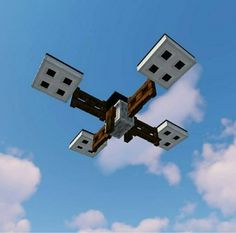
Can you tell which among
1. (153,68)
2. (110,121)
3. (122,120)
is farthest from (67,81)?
(153,68)

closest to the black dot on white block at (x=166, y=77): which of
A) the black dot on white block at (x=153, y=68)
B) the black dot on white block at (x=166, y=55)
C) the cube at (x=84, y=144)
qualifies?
the black dot on white block at (x=153, y=68)

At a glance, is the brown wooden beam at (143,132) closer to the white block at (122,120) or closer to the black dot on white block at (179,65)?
the white block at (122,120)

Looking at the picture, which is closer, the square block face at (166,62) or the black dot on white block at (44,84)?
the square block face at (166,62)

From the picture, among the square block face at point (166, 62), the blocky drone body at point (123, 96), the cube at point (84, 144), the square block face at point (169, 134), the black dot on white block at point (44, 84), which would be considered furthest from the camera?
the cube at point (84, 144)

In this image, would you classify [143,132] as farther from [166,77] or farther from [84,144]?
[84,144]

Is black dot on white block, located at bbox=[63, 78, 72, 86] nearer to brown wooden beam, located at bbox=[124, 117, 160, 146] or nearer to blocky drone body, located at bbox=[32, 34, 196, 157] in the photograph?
blocky drone body, located at bbox=[32, 34, 196, 157]

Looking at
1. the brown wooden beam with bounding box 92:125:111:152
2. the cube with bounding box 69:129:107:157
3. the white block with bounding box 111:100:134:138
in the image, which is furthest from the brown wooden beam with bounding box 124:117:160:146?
the cube with bounding box 69:129:107:157

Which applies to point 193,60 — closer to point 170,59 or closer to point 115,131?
point 170,59
